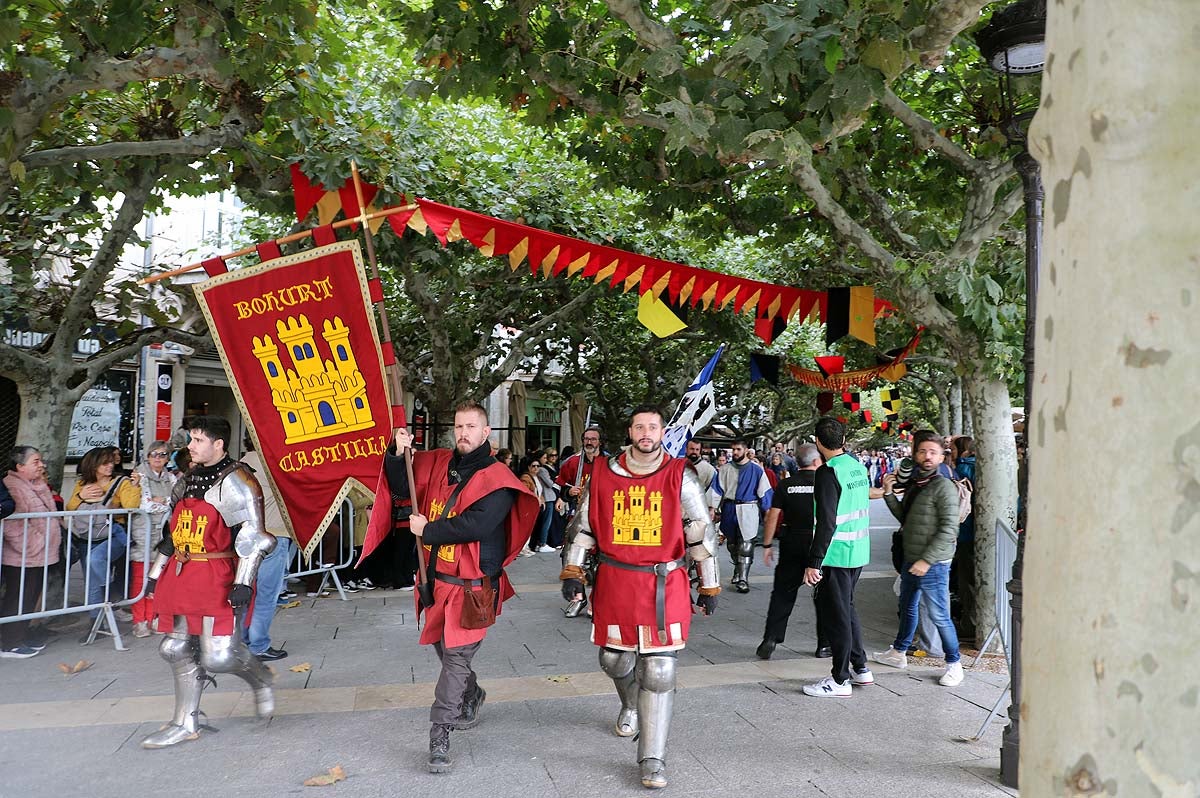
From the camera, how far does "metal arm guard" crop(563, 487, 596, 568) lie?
4.93 metres

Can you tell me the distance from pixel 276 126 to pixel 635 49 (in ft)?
10.6

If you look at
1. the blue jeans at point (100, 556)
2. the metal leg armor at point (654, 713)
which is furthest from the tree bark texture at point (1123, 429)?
the blue jeans at point (100, 556)

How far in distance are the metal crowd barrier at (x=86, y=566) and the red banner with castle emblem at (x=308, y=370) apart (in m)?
2.67

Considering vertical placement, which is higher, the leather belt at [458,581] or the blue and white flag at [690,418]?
the blue and white flag at [690,418]

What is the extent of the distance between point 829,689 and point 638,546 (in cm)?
214

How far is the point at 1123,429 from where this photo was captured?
1447mm

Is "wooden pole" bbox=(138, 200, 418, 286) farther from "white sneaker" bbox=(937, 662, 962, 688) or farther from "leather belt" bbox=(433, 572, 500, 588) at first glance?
"white sneaker" bbox=(937, 662, 962, 688)

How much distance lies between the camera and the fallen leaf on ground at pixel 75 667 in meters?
6.46

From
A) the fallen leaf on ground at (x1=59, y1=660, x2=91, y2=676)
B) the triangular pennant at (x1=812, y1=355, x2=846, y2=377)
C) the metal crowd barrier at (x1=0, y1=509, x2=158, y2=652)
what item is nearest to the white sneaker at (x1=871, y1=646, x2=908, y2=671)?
the metal crowd barrier at (x1=0, y1=509, x2=158, y2=652)

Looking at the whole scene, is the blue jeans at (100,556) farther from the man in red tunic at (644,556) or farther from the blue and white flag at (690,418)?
the man in red tunic at (644,556)

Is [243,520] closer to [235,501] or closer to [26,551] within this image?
[235,501]

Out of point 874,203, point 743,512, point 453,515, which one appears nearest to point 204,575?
point 453,515

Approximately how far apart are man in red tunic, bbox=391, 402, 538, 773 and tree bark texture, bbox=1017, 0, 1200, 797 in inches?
135

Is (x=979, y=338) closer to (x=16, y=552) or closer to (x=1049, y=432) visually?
(x=1049, y=432)
